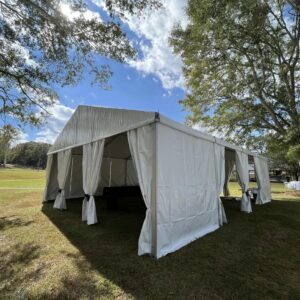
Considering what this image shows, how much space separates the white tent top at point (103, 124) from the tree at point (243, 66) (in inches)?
200

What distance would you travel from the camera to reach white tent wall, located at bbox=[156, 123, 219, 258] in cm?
388

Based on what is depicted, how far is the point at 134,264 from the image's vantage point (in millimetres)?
3338

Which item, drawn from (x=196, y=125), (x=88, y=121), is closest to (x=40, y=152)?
(x=196, y=125)

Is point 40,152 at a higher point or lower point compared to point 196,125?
higher

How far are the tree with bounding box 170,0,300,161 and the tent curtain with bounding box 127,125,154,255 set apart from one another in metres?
7.41

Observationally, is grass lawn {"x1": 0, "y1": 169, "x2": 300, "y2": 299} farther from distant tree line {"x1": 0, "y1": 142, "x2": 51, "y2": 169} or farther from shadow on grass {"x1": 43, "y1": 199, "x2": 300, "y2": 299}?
distant tree line {"x1": 0, "y1": 142, "x2": 51, "y2": 169}

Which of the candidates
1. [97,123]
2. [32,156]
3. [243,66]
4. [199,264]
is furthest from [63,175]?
[32,156]

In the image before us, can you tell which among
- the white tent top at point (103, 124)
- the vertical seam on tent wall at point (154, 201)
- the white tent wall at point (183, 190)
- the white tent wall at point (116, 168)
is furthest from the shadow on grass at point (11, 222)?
the white tent wall at point (116, 168)

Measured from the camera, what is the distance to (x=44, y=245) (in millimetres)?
4184

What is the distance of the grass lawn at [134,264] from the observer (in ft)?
8.67

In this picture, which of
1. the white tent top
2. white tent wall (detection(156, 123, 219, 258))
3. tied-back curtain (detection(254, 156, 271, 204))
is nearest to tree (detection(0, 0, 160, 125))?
the white tent top

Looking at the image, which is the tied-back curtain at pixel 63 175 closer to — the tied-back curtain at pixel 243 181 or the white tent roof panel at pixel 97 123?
the white tent roof panel at pixel 97 123

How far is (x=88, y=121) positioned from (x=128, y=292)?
4.86 metres

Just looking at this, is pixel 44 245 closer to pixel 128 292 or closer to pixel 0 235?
pixel 0 235
